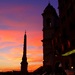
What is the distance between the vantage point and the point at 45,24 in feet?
179

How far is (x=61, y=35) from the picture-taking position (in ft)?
129

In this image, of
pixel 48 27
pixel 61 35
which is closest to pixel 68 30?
pixel 61 35

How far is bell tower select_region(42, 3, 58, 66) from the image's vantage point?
51281 millimetres

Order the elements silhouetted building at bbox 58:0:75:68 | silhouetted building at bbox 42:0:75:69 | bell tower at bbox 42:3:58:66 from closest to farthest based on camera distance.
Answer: silhouetted building at bbox 58:0:75:68
silhouetted building at bbox 42:0:75:69
bell tower at bbox 42:3:58:66

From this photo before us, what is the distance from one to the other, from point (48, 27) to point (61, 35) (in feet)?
49.3

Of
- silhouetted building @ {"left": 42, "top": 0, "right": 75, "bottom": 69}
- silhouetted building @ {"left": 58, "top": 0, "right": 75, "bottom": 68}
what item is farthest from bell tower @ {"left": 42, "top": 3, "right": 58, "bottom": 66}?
silhouetted building @ {"left": 58, "top": 0, "right": 75, "bottom": 68}

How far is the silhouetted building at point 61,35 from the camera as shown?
34.4m

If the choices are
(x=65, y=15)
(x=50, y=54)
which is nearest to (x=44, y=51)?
(x=50, y=54)

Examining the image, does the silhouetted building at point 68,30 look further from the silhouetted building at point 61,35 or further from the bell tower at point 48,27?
the bell tower at point 48,27

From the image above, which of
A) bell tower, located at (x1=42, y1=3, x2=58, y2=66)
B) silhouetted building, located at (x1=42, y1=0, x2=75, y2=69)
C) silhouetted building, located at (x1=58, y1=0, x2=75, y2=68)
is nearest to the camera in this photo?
silhouetted building, located at (x1=58, y1=0, x2=75, y2=68)

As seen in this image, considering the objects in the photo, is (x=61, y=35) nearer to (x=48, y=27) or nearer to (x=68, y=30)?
(x=68, y=30)

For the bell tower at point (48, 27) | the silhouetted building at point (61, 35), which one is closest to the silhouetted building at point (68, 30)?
the silhouetted building at point (61, 35)

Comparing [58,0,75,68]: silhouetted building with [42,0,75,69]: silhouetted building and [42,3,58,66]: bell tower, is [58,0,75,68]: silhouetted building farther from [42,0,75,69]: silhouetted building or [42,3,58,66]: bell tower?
[42,3,58,66]: bell tower

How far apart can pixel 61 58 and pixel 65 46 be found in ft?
10.9
